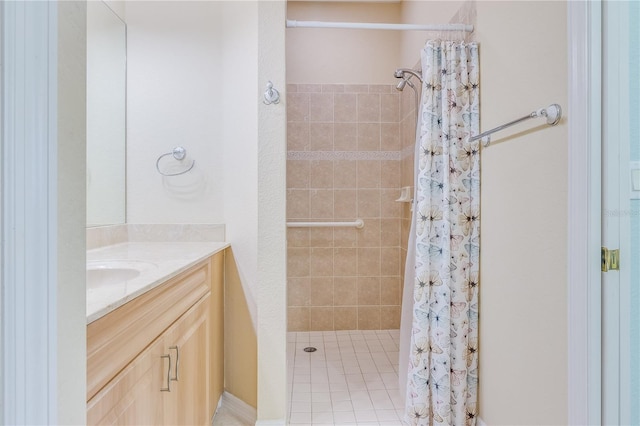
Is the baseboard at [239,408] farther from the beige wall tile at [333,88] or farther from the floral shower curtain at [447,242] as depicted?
the beige wall tile at [333,88]

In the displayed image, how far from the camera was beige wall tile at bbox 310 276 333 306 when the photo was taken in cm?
293

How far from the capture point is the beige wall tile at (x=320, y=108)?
2926 millimetres

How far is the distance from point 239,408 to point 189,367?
0.66 metres

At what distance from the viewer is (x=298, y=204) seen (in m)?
2.91

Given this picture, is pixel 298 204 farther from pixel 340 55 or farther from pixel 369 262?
pixel 340 55

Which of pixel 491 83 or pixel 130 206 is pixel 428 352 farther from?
pixel 130 206

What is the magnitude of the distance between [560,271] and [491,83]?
84 centimetres

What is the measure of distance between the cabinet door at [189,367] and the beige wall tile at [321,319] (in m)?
1.55

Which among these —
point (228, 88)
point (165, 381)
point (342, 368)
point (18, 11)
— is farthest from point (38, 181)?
point (342, 368)

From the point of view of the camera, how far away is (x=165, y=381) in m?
0.99

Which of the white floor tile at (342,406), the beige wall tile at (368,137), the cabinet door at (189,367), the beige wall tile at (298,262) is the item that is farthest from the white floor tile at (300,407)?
the beige wall tile at (368,137)

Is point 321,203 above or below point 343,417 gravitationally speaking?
above

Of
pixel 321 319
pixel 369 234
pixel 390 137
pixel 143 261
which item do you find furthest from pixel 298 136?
pixel 143 261

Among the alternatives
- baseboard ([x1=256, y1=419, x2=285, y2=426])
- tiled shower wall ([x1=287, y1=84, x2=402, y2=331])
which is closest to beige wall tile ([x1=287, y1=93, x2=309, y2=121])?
tiled shower wall ([x1=287, y1=84, x2=402, y2=331])
